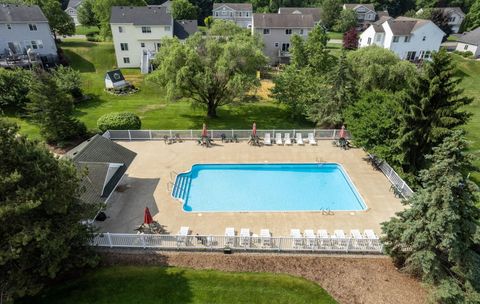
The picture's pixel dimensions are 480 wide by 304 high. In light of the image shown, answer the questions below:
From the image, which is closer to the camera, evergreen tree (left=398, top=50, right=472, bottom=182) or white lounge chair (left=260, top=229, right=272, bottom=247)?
white lounge chair (left=260, top=229, right=272, bottom=247)

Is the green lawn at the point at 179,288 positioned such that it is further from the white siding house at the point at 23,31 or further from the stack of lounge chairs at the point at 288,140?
the white siding house at the point at 23,31

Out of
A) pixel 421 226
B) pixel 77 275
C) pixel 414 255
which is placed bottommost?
pixel 77 275

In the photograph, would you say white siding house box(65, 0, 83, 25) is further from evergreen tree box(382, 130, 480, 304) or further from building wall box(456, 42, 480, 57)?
evergreen tree box(382, 130, 480, 304)

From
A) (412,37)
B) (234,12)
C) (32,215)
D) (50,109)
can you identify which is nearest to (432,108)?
(32,215)

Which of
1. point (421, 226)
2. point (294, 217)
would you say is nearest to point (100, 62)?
point (294, 217)

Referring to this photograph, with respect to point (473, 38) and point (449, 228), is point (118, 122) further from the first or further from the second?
point (473, 38)

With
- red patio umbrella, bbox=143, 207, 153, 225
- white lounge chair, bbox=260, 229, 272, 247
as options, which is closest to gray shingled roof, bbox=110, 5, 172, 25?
red patio umbrella, bbox=143, 207, 153, 225

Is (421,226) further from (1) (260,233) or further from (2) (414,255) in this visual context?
(1) (260,233)
